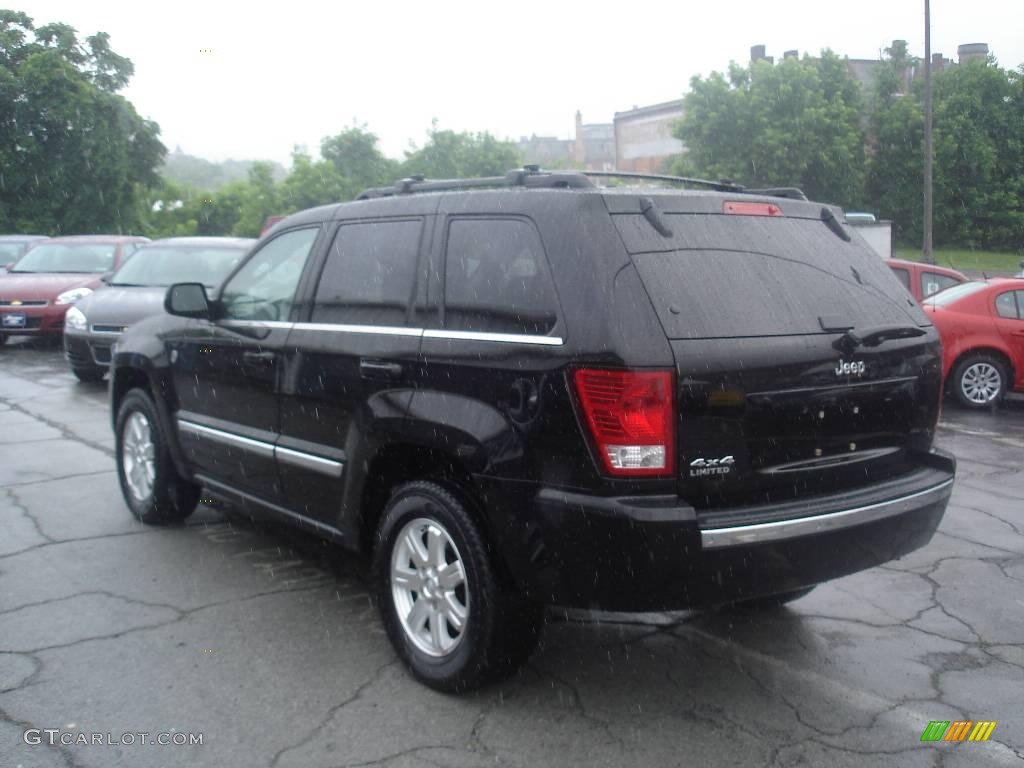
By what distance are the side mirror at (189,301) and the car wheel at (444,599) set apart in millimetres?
1823

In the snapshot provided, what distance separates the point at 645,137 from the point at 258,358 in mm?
65260

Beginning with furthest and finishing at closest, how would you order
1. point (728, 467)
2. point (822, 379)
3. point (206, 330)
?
point (206, 330) → point (822, 379) → point (728, 467)

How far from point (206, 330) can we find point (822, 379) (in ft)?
10.6

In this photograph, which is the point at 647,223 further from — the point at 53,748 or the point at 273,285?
the point at 53,748

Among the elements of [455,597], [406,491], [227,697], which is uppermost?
[406,491]

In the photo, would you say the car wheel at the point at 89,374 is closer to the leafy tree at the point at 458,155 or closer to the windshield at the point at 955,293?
the windshield at the point at 955,293

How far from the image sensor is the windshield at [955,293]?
1159 cm

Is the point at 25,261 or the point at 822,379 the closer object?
the point at 822,379

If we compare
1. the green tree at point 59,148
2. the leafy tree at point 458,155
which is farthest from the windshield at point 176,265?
the leafy tree at point 458,155

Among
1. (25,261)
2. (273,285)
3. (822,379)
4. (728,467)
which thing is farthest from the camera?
(25,261)

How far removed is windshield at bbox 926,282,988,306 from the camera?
1159 centimetres

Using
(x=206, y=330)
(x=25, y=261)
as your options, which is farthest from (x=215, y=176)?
(x=206, y=330)

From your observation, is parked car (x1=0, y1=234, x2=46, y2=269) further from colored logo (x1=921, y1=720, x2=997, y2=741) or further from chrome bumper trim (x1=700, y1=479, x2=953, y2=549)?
colored logo (x1=921, y1=720, x2=997, y2=741)

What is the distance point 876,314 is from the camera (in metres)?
3.96
